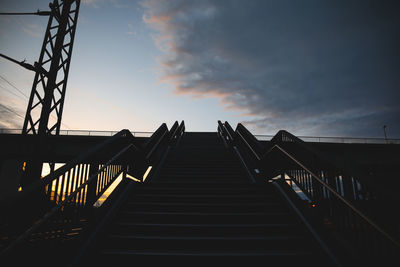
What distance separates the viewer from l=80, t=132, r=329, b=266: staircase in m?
2.22

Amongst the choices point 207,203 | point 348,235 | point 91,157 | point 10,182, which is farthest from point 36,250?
point 10,182

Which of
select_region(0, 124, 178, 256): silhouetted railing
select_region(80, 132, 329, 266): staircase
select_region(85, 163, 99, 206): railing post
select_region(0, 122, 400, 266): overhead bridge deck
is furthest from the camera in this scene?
select_region(85, 163, 99, 206): railing post

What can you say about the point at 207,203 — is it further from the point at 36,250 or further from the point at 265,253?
the point at 36,250

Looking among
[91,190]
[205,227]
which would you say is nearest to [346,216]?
[205,227]

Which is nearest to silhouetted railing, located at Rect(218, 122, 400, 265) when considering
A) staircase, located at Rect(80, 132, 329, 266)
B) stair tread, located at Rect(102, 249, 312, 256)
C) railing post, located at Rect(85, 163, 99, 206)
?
staircase, located at Rect(80, 132, 329, 266)

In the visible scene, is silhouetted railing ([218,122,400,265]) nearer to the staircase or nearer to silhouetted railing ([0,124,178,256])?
the staircase

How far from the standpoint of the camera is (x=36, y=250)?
80.5 inches

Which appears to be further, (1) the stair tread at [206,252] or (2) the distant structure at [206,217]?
(1) the stair tread at [206,252]

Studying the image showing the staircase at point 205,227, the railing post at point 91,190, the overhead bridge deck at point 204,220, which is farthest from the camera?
the railing post at point 91,190

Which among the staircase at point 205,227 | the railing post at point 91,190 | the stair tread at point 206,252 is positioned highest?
the railing post at point 91,190

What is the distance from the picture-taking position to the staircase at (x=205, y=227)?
7.29 feet

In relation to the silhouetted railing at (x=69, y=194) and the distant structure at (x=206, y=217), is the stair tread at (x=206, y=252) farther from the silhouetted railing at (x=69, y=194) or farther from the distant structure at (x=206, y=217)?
the silhouetted railing at (x=69, y=194)

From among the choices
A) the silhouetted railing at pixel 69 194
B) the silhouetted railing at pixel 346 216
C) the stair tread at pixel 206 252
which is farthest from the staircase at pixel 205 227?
the silhouetted railing at pixel 69 194

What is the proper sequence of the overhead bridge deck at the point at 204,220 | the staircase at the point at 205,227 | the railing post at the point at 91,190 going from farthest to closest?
the railing post at the point at 91,190 < the staircase at the point at 205,227 < the overhead bridge deck at the point at 204,220
